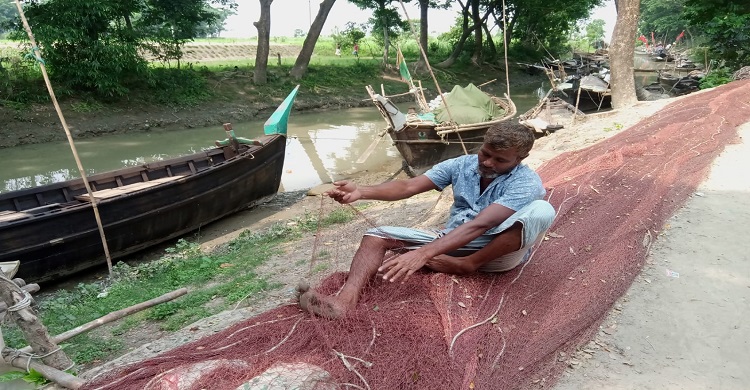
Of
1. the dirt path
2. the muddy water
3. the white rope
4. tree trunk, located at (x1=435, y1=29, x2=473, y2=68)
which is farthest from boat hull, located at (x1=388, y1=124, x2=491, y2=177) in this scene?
tree trunk, located at (x1=435, y1=29, x2=473, y2=68)

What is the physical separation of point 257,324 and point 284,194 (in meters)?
8.67

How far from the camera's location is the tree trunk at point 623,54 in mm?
11523

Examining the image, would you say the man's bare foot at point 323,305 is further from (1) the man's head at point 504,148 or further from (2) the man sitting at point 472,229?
(1) the man's head at point 504,148

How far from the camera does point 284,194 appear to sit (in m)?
11.2

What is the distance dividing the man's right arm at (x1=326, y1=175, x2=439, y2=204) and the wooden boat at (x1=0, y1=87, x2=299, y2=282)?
17.1ft

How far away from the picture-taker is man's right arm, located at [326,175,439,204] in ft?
9.78

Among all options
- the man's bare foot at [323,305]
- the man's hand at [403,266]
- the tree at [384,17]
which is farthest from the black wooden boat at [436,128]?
the tree at [384,17]

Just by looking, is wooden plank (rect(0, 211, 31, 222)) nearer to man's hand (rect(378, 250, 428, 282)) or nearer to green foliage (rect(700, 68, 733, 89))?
man's hand (rect(378, 250, 428, 282))

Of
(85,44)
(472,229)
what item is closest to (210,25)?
(85,44)

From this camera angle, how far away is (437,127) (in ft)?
34.3

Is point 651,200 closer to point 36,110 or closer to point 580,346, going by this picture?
point 580,346

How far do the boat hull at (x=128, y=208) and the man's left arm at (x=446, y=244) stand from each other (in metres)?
5.68

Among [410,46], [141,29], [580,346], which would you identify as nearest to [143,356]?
[580,346]

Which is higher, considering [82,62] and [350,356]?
[82,62]
